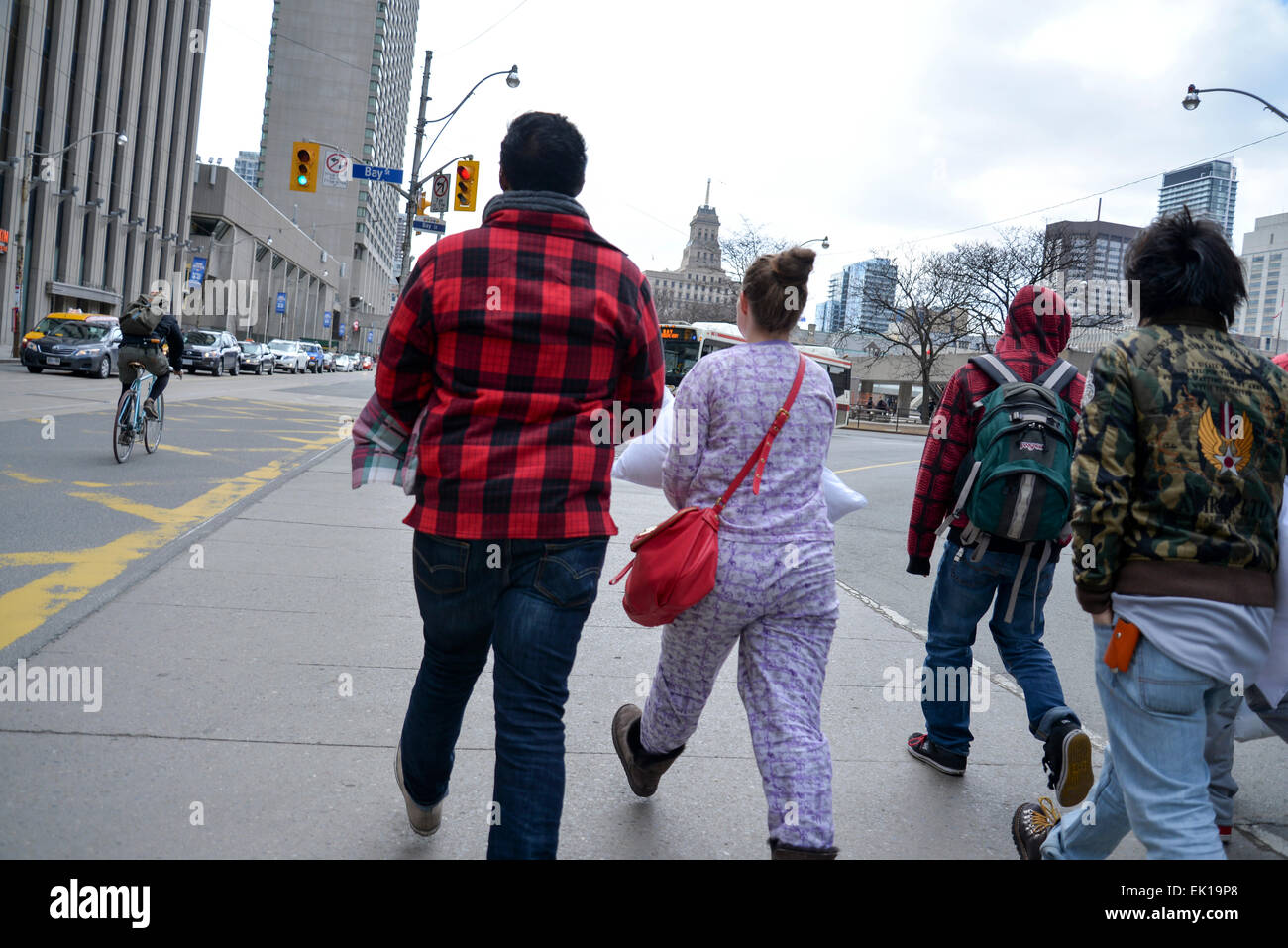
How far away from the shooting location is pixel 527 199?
8.27 ft

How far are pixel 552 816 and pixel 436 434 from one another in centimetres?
96

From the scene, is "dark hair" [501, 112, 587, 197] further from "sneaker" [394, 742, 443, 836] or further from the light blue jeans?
the light blue jeans

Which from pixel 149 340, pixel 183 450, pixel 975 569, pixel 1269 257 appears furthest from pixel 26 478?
pixel 1269 257

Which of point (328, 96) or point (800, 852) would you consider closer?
point (800, 852)

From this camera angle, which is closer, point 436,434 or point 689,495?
point 436,434

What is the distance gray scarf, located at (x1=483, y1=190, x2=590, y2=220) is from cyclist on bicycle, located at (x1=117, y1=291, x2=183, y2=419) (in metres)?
8.99

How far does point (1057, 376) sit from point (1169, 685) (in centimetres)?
168

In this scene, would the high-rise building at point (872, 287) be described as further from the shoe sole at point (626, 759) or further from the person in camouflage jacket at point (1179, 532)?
the person in camouflage jacket at point (1179, 532)

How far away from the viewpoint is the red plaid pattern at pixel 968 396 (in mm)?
3740

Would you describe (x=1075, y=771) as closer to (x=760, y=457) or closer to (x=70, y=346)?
(x=760, y=457)

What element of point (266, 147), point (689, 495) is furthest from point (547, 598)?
point (266, 147)

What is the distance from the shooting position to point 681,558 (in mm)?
2717

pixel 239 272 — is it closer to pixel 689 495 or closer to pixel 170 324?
pixel 170 324
